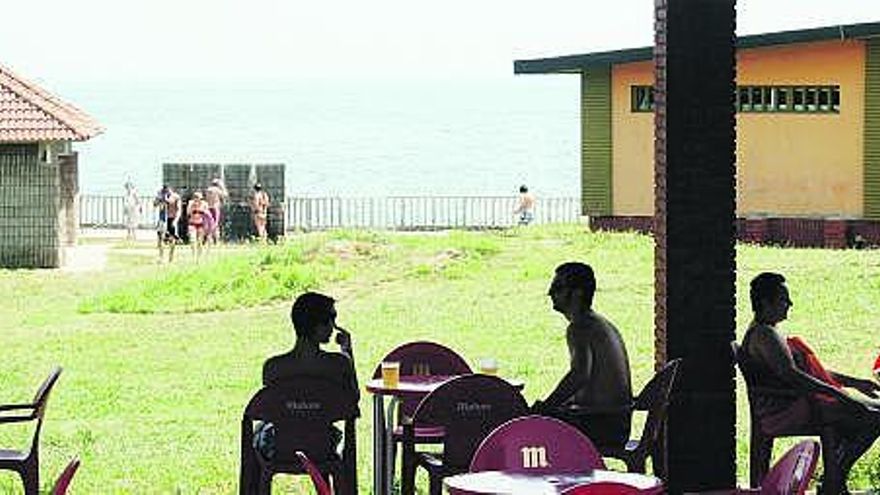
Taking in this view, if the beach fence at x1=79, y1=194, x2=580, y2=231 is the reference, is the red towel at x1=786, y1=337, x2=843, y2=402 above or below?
below

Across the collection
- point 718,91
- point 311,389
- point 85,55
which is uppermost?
point 85,55

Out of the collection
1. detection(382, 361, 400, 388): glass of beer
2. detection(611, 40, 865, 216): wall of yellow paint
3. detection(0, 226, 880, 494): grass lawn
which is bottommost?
detection(0, 226, 880, 494): grass lawn

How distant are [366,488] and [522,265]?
17.9 metres

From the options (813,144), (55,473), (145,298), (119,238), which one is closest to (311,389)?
(55,473)

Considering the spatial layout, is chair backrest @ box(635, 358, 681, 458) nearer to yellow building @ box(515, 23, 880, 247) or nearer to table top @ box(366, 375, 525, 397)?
table top @ box(366, 375, 525, 397)

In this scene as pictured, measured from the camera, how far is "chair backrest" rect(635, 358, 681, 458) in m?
9.04

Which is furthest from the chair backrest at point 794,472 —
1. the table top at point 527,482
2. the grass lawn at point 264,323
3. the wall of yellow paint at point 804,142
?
the wall of yellow paint at point 804,142

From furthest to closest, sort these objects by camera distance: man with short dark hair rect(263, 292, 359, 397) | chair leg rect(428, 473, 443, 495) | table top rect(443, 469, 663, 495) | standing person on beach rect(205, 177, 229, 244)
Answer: standing person on beach rect(205, 177, 229, 244) → man with short dark hair rect(263, 292, 359, 397) → chair leg rect(428, 473, 443, 495) → table top rect(443, 469, 663, 495)

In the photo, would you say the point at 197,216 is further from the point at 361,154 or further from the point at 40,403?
the point at 361,154

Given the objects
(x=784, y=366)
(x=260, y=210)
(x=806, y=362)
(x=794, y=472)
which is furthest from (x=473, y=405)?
(x=260, y=210)

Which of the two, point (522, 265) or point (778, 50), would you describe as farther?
point (778, 50)

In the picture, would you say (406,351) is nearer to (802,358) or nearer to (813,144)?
(802,358)

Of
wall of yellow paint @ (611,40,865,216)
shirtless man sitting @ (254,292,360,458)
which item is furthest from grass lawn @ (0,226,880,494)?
shirtless man sitting @ (254,292,360,458)

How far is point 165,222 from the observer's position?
121 feet
